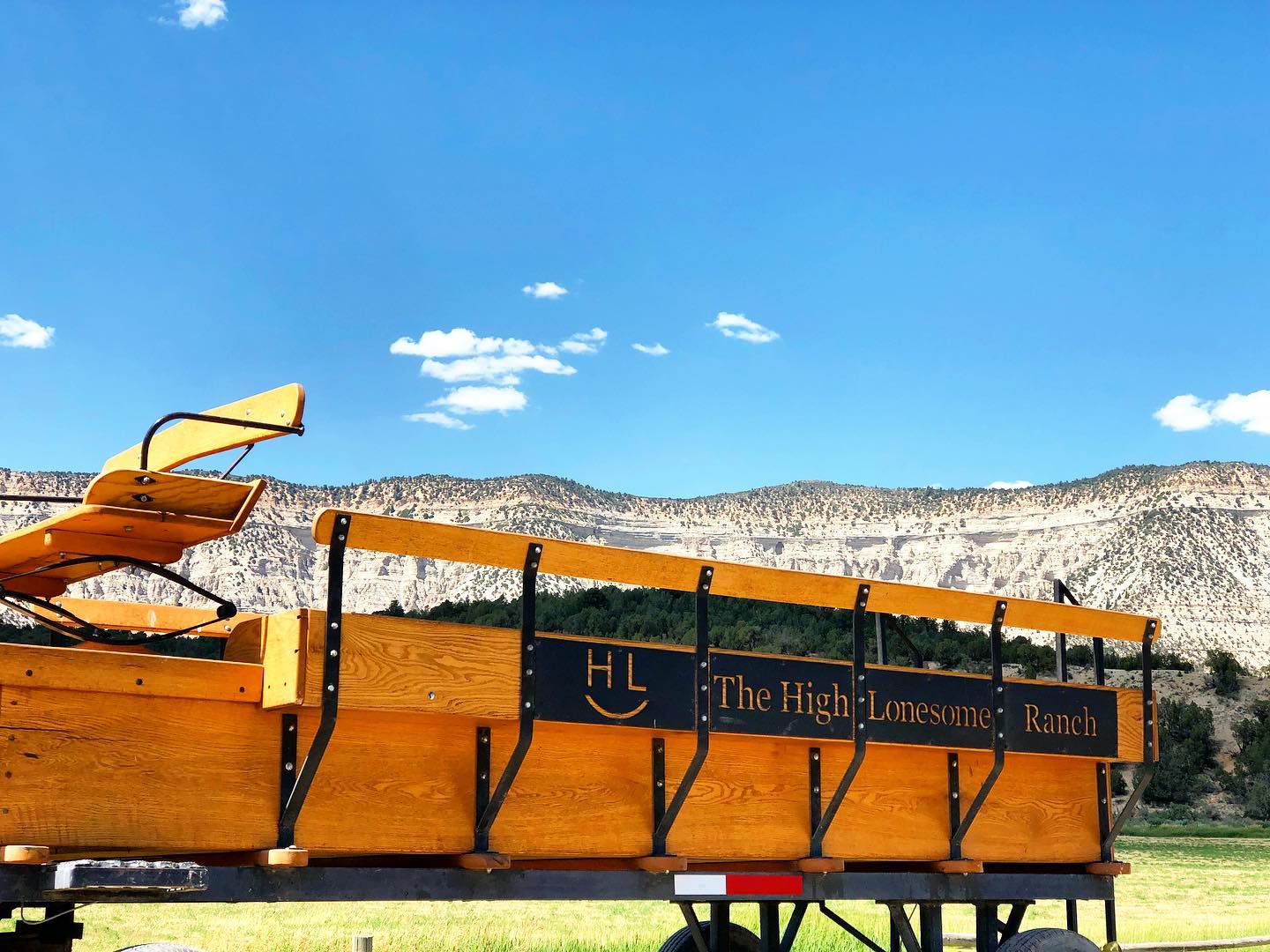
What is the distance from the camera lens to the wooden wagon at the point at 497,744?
14.5ft

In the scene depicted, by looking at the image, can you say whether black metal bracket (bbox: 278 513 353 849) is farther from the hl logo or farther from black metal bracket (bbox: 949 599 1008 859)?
black metal bracket (bbox: 949 599 1008 859)

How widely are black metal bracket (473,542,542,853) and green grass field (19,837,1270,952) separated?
33.8ft

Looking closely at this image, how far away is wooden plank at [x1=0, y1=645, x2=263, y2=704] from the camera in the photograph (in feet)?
13.8

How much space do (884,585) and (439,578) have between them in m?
103

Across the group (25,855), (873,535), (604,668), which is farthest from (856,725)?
(873,535)

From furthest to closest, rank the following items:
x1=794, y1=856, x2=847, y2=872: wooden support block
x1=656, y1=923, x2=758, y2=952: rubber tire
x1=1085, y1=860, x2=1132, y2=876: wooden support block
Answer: x1=656, y1=923, x2=758, y2=952: rubber tire
x1=1085, y1=860, x2=1132, y2=876: wooden support block
x1=794, y1=856, x2=847, y2=872: wooden support block

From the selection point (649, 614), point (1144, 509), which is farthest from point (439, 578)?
point (649, 614)

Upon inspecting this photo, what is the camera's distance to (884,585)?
618cm

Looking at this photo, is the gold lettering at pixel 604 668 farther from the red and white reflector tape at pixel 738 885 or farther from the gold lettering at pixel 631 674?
the red and white reflector tape at pixel 738 885

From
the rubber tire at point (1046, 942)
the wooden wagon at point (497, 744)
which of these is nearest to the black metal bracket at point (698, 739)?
the wooden wagon at point (497, 744)

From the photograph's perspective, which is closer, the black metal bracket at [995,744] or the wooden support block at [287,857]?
the wooden support block at [287,857]

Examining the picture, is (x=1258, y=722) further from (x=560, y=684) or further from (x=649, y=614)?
(x=560, y=684)

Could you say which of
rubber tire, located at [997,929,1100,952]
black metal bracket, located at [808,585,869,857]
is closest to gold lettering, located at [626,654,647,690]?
black metal bracket, located at [808,585,869,857]

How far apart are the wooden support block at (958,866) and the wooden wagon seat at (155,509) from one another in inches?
131
